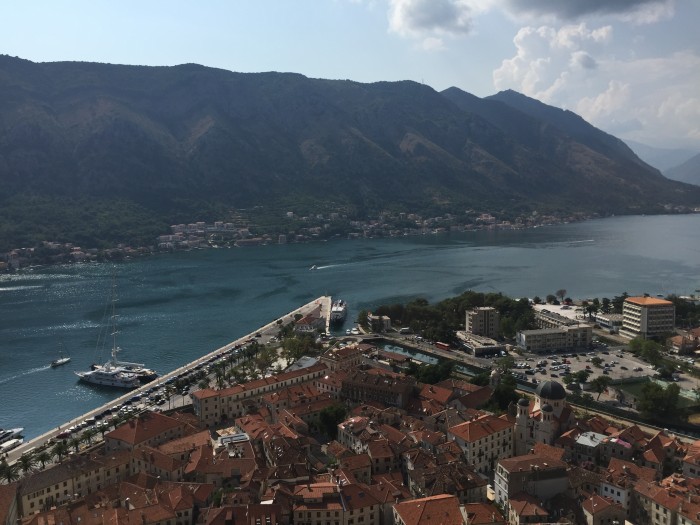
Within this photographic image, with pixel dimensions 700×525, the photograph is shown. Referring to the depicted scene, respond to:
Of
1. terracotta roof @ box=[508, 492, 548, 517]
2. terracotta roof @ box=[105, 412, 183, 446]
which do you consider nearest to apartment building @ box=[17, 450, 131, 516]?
terracotta roof @ box=[105, 412, 183, 446]

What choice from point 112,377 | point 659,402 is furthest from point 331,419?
point 112,377

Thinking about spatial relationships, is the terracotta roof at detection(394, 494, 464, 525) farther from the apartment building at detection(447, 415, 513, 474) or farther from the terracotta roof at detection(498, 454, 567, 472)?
the apartment building at detection(447, 415, 513, 474)

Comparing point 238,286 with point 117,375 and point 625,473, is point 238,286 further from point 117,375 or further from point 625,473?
point 625,473

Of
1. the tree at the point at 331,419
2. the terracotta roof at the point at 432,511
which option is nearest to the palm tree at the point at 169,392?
the tree at the point at 331,419

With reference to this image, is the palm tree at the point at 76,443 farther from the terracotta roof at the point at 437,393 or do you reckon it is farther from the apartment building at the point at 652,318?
the apartment building at the point at 652,318

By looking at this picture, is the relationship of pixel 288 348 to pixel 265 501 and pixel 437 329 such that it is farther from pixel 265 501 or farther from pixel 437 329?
pixel 265 501

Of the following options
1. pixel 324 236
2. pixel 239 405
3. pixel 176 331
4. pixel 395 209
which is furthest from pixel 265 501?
pixel 395 209
